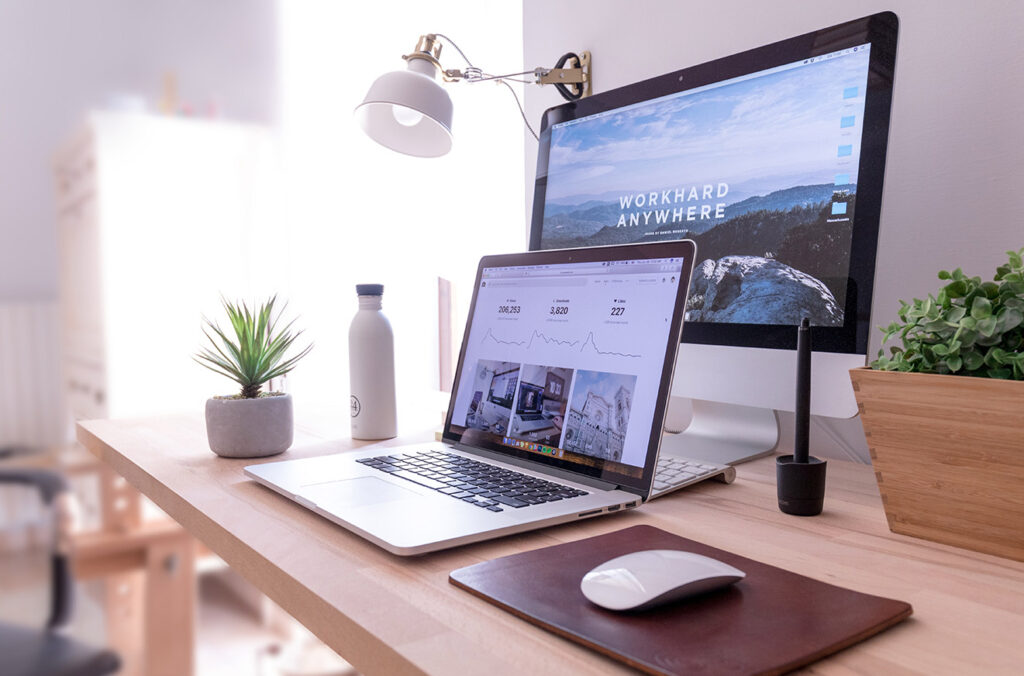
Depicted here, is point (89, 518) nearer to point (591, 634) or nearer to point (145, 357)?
point (145, 357)

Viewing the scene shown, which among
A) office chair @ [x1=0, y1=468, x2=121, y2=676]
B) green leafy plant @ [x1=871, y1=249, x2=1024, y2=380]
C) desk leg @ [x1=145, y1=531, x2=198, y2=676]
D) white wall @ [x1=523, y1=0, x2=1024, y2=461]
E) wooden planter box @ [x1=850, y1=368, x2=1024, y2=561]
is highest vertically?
white wall @ [x1=523, y1=0, x2=1024, y2=461]

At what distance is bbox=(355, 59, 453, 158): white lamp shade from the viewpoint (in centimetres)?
103

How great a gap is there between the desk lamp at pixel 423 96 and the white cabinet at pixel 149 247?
26.3 inches

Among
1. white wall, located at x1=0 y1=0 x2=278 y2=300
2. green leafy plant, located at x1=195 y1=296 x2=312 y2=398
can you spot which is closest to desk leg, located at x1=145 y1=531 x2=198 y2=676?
white wall, located at x1=0 y1=0 x2=278 y2=300

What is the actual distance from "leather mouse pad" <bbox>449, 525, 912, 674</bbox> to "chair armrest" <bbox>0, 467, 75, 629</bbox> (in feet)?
3.91

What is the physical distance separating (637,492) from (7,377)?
5.12 ft

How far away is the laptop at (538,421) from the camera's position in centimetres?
61

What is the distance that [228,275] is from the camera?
72.5 inches

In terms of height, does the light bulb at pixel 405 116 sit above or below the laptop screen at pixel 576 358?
above

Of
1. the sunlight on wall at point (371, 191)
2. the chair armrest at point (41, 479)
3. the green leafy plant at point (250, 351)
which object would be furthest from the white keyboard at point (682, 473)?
the chair armrest at point (41, 479)

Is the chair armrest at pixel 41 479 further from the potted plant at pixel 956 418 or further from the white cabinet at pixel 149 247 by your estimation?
the potted plant at pixel 956 418

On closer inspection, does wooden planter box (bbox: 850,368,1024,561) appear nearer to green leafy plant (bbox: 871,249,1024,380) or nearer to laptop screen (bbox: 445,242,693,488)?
green leafy plant (bbox: 871,249,1024,380)

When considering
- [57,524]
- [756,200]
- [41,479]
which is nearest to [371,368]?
[756,200]

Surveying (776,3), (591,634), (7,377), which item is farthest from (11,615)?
(776,3)
